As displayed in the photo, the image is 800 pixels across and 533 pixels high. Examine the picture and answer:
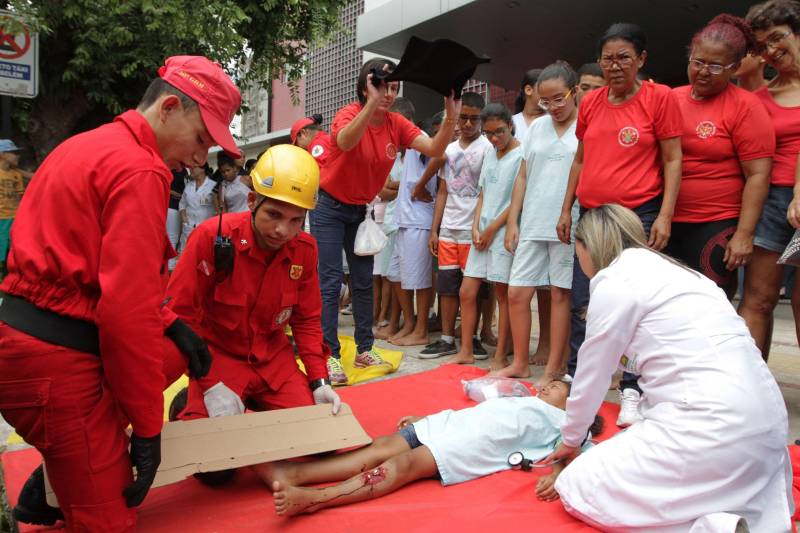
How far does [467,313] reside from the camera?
4512 mm

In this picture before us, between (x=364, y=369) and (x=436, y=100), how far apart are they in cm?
795

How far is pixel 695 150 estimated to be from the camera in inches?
128

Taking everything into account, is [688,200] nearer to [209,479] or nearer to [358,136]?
[358,136]

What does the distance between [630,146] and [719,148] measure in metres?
0.43

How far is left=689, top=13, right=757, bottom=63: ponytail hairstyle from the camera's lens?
3.05 m


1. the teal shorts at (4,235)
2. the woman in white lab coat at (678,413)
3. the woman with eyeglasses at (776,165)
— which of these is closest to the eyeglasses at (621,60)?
the woman with eyeglasses at (776,165)

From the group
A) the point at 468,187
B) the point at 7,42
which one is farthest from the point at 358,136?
the point at 7,42

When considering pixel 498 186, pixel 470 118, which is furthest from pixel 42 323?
pixel 470 118

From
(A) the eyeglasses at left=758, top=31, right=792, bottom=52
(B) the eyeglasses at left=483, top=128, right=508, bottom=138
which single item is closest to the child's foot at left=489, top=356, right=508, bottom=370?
(B) the eyeglasses at left=483, top=128, right=508, bottom=138

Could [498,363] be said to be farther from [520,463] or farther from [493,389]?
[520,463]

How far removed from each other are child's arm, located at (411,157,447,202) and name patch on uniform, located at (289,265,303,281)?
2.38m

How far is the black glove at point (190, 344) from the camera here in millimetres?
2221

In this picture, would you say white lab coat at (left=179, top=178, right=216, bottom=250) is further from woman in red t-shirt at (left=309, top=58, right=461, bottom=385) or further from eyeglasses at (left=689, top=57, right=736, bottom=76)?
eyeglasses at (left=689, top=57, right=736, bottom=76)

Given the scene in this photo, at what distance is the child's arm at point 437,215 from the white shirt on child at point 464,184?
0.45ft
